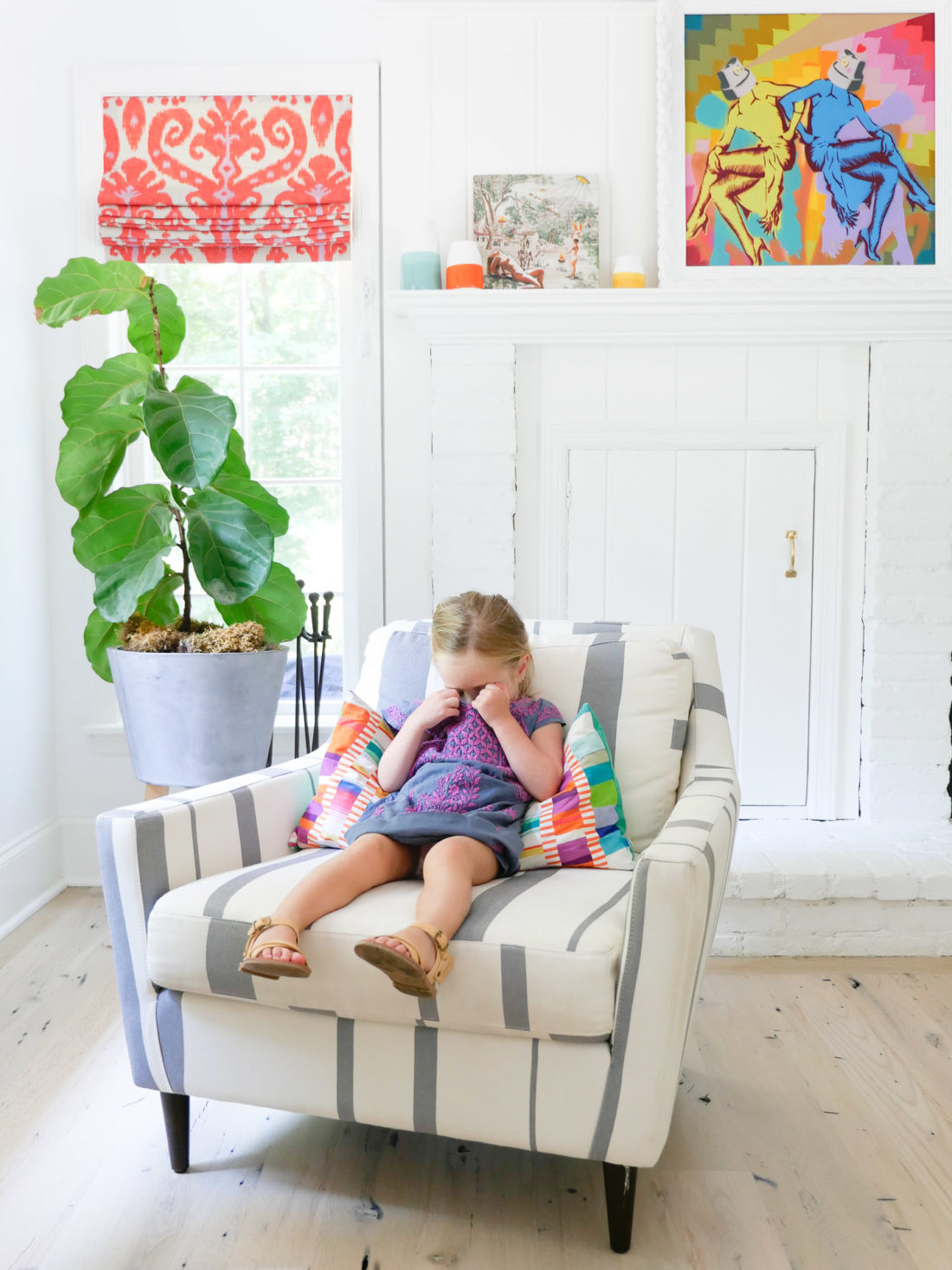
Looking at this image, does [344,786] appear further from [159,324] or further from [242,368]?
[242,368]

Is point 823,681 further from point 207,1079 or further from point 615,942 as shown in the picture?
point 207,1079

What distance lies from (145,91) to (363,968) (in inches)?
105

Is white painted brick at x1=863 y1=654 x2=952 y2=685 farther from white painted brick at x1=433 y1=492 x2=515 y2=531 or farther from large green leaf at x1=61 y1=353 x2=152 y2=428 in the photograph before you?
large green leaf at x1=61 y1=353 x2=152 y2=428

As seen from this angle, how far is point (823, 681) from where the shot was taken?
2.88 m

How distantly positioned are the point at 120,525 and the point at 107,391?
308mm

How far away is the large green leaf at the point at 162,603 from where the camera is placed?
244 centimetres

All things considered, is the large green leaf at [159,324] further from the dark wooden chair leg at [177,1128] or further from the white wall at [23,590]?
the dark wooden chair leg at [177,1128]

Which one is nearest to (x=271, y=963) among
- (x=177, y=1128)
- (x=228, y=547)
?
(x=177, y=1128)

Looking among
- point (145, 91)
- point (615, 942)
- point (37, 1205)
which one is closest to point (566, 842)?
point (615, 942)

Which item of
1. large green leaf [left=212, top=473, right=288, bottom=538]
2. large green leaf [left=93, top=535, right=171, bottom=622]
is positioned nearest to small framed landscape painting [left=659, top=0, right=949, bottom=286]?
large green leaf [left=212, top=473, right=288, bottom=538]

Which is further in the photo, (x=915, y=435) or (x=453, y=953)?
(x=915, y=435)

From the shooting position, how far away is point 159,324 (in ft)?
7.71

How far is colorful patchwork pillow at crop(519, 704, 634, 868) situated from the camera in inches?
65.3

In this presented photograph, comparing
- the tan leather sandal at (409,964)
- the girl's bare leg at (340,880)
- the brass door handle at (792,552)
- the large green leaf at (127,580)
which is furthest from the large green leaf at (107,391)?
the brass door handle at (792,552)
